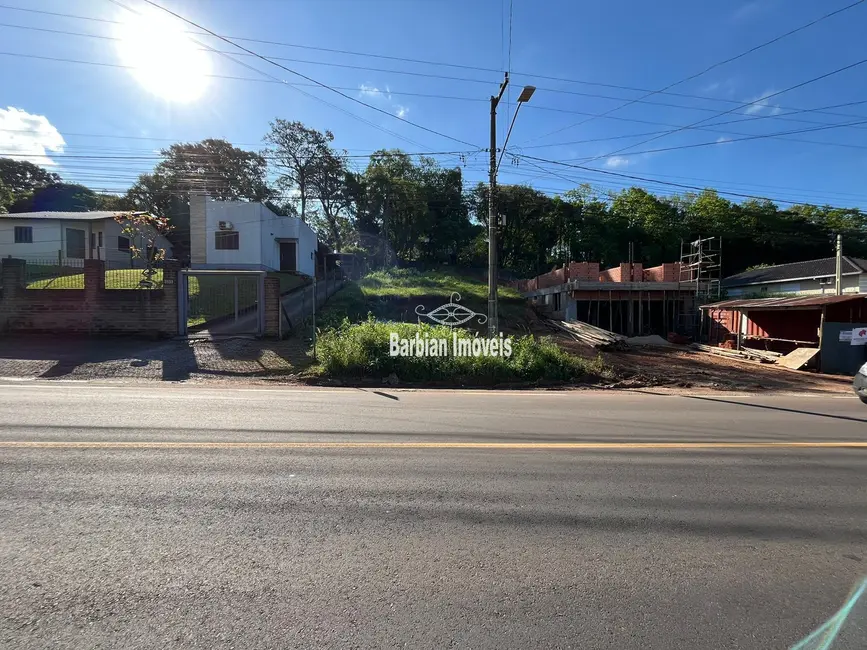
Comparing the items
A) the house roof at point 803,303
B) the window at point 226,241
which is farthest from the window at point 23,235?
the house roof at point 803,303

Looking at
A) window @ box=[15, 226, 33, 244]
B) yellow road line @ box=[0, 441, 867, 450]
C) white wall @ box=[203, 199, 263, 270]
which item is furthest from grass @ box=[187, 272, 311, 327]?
yellow road line @ box=[0, 441, 867, 450]

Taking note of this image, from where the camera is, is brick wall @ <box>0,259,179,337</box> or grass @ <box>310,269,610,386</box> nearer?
grass @ <box>310,269,610,386</box>

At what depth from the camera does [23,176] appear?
46594 mm

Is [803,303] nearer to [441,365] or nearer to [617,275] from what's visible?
[617,275]

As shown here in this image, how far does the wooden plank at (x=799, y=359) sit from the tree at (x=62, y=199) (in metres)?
55.1

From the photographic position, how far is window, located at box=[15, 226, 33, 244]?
98.0 ft

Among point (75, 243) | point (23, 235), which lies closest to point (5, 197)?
point (23, 235)

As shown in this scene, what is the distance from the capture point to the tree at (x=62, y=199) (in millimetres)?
45778

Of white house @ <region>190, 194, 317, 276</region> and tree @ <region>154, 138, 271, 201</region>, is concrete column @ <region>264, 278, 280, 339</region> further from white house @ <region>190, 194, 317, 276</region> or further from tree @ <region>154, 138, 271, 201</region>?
tree @ <region>154, 138, 271, 201</region>

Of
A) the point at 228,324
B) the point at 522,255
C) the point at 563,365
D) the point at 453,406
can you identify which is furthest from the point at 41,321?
the point at 522,255

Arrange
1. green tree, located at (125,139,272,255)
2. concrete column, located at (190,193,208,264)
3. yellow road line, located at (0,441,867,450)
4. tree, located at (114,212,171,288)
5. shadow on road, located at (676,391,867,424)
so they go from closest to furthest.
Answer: yellow road line, located at (0,441,867,450)
shadow on road, located at (676,391,867,424)
tree, located at (114,212,171,288)
concrete column, located at (190,193,208,264)
green tree, located at (125,139,272,255)

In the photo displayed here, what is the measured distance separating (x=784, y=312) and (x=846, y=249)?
37.1 meters

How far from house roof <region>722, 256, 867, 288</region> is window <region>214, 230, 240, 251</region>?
1396 inches

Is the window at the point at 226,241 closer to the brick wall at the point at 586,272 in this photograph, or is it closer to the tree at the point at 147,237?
the tree at the point at 147,237
